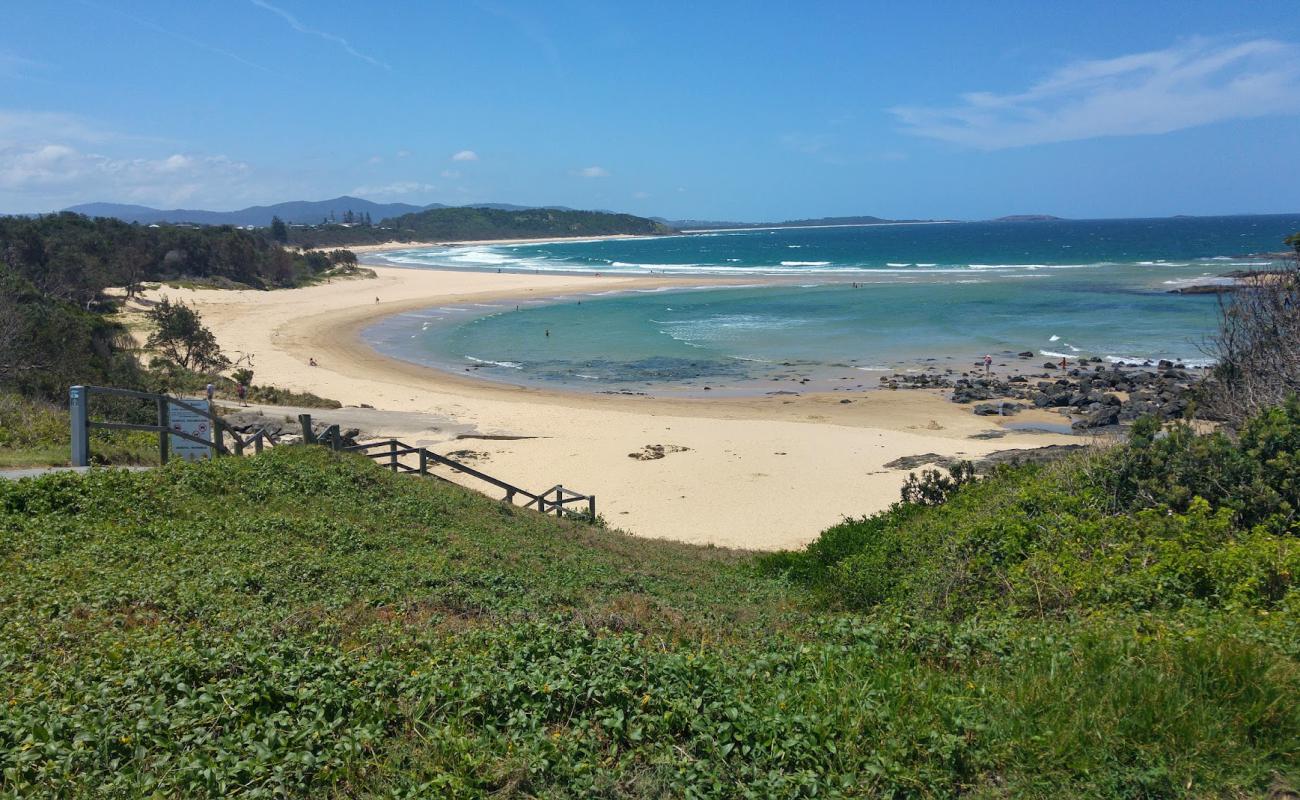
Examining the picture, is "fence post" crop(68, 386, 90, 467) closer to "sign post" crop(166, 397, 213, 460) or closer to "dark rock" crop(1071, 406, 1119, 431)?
"sign post" crop(166, 397, 213, 460)

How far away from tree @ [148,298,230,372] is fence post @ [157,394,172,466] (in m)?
25.6

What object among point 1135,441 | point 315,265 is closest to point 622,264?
→ point 315,265

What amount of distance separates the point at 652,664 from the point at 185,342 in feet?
118

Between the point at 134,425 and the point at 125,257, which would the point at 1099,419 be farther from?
the point at 125,257

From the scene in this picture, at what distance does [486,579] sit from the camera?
7.92 metres

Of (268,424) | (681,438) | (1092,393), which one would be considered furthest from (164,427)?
(1092,393)

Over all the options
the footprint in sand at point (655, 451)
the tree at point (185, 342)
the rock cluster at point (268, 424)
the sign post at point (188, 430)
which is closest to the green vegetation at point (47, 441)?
the sign post at point (188, 430)

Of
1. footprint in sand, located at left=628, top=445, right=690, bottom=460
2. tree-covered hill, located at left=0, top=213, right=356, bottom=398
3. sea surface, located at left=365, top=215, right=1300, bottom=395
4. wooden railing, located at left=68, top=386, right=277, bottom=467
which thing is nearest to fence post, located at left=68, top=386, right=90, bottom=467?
wooden railing, located at left=68, top=386, right=277, bottom=467

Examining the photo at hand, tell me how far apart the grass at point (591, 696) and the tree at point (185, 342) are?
3094 cm

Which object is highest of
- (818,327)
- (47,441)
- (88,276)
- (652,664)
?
(88,276)

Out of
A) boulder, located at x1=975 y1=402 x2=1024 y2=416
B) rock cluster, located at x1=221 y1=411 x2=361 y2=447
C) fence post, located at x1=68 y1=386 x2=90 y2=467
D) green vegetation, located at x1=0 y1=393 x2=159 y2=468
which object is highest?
fence post, located at x1=68 y1=386 x2=90 y2=467

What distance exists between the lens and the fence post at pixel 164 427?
1127 cm

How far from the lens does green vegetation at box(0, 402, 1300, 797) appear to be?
157 inches

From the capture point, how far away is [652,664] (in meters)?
4.94
